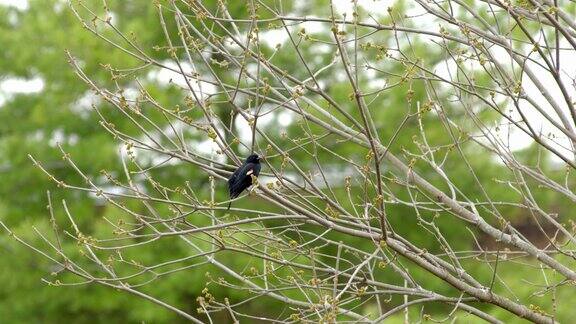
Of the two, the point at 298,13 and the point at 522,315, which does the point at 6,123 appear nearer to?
the point at 298,13

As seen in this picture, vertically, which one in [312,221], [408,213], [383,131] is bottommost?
[312,221]

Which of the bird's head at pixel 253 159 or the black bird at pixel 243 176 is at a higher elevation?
the bird's head at pixel 253 159

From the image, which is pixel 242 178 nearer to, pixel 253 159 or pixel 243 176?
pixel 243 176

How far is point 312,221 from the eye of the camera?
14.2 feet

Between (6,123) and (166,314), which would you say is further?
(6,123)

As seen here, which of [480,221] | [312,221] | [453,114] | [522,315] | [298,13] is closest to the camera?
[312,221]

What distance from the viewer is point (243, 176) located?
15.2 ft

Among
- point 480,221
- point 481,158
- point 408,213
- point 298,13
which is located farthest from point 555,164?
point 480,221

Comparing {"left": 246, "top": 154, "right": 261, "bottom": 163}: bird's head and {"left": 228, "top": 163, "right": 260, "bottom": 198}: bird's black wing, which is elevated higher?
{"left": 246, "top": 154, "right": 261, "bottom": 163}: bird's head

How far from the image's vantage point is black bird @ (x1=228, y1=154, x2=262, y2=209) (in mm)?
4633

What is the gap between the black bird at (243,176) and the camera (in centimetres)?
463

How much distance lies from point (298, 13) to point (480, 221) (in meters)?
10.4

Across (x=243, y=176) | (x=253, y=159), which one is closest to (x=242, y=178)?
(x=243, y=176)

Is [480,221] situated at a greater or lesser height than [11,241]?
lesser
